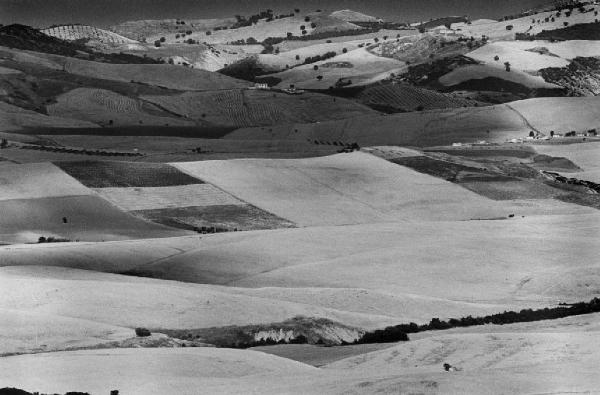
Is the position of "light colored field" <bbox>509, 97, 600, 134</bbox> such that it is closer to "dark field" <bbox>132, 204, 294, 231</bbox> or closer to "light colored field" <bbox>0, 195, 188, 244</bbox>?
"dark field" <bbox>132, 204, 294, 231</bbox>

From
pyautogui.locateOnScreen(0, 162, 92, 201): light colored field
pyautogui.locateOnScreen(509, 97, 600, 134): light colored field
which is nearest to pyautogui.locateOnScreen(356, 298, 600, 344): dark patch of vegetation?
pyautogui.locateOnScreen(0, 162, 92, 201): light colored field

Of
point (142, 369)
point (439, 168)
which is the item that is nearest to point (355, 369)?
point (142, 369)

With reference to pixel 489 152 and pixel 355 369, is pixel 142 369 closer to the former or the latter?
pixel 355 369

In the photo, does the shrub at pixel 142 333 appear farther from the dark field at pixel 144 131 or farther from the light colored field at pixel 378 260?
the dark field at pixel 144 131

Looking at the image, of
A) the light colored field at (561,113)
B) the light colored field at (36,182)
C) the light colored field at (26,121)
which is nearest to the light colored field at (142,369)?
the light colored field at (36,182)

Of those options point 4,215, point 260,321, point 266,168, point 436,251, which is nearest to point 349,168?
point 266,168

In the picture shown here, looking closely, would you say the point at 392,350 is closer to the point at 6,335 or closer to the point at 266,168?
the point at 6,335
